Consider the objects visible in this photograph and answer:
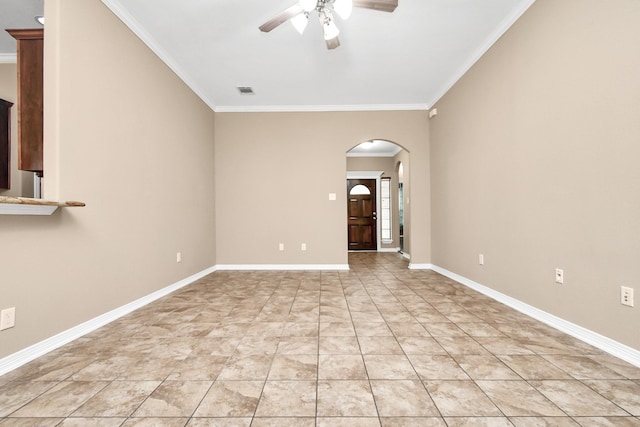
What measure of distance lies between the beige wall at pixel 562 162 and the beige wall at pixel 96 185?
3631mm

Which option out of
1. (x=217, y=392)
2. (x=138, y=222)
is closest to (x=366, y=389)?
(x=217, y=392)

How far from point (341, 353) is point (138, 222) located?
230 centimetres

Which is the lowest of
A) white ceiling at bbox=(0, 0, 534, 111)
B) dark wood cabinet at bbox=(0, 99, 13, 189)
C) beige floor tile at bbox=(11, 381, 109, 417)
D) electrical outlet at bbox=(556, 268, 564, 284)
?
beige floor tile at bbox=(11, 381, 109, 417)

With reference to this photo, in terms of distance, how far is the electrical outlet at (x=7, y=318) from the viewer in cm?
154

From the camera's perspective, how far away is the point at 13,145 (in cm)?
275

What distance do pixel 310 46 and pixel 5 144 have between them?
10.7 feet

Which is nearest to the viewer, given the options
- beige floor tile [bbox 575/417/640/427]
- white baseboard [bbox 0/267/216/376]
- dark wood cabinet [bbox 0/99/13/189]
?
beige floor tile [bbox 575/417/640/427]

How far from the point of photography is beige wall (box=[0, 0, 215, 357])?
5.65ft

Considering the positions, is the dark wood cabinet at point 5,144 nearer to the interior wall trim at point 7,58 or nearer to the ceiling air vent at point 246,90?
the interior wall trim at point 7,58

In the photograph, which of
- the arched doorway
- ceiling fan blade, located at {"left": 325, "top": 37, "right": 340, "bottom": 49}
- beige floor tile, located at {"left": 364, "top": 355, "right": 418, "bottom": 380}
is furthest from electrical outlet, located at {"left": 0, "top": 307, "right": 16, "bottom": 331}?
the arched doorway

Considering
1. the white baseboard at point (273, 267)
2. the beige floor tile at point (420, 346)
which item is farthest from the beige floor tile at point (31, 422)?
the white baseboard at point (273, 267)

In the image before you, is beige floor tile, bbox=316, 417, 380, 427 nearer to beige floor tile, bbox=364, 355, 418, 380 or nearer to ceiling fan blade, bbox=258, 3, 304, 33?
beige floor tile, bbox=364, 355, 418, 380

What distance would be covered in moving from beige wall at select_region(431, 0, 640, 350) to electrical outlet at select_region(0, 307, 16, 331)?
363cm

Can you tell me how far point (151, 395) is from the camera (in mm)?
1337
